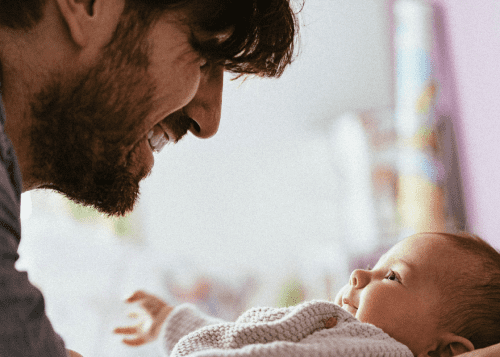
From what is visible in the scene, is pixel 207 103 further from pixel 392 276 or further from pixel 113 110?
pixel 392 276

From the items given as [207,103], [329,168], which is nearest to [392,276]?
[207,103]

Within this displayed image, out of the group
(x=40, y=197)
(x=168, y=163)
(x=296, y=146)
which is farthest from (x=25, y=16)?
(x=296, y=146)

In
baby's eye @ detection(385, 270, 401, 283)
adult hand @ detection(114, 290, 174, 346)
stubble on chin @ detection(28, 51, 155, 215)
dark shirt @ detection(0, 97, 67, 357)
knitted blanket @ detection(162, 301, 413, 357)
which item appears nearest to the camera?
dark shirt @ detection(0, 97, 67, 357)

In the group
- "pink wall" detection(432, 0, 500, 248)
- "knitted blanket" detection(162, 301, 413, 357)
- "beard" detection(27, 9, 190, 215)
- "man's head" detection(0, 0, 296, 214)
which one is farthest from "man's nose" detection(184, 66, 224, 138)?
"pink wall" detection(432, 0, 500, 248)

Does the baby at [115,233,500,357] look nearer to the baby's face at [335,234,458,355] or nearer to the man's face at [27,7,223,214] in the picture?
the baby's face at [335,234,458,355]

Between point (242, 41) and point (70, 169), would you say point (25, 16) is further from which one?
point (242, 41)

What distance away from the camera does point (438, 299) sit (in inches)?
34.2

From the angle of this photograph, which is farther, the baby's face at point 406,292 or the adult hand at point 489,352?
the baby's face at point 406,292

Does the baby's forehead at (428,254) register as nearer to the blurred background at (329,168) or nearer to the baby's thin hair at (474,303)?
the baby's thin hair at (474,303)

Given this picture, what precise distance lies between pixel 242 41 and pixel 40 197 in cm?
102

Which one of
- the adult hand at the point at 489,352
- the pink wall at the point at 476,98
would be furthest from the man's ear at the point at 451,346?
the pink wall at the point at 476,98

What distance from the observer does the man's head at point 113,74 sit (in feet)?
2.54

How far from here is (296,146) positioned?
2131 mm

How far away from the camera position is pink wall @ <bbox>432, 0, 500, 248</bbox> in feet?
5.76
